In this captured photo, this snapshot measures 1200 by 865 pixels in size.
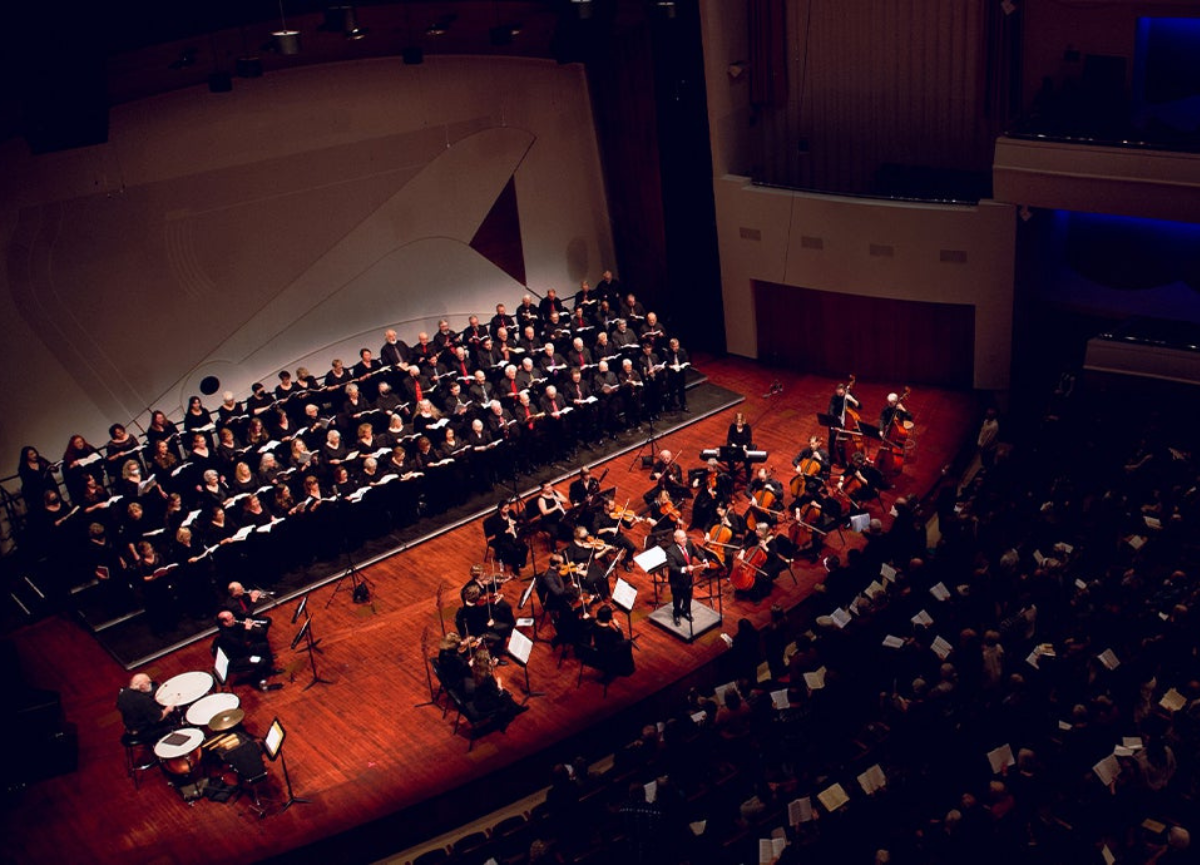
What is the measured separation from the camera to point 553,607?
41.3 ft

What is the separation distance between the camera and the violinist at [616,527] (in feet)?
44.6

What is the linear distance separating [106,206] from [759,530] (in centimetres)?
847

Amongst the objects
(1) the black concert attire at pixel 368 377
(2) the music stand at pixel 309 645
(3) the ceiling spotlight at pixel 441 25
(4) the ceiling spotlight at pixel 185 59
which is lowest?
(2) the music stand at pixel 309 645

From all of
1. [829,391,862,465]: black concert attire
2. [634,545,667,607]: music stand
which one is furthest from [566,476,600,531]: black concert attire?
[829,391,862,465]: black concert attire

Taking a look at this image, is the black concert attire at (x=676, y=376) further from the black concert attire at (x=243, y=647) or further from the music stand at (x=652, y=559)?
the black concert attire at (x=243, y=647)

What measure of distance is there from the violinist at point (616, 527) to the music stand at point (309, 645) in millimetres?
3052

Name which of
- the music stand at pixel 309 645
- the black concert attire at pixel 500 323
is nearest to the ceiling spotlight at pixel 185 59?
the black concert attire at pixel 500 323

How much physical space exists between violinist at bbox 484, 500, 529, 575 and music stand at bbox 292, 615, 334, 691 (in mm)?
2048

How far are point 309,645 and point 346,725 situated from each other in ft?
3.95

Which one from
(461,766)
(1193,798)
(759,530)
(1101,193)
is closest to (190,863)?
(461,766)

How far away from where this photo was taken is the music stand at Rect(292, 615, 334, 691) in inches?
501

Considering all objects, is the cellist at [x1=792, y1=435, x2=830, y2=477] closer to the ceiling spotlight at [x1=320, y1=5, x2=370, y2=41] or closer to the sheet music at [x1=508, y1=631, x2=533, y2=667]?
the sheet music at [x1=508, y1=631, x2=533, y2=667]

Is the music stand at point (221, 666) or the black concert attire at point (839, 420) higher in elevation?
the music stand at point (221, 666)

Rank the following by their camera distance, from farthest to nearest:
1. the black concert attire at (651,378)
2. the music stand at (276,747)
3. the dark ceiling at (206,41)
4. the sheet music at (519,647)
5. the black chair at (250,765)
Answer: the black concert attire at (651,378)
the dark ceiling at (206,41)
the sheet music at (519,647)
the black chair at (250,765)
the music stand at (276,747)
